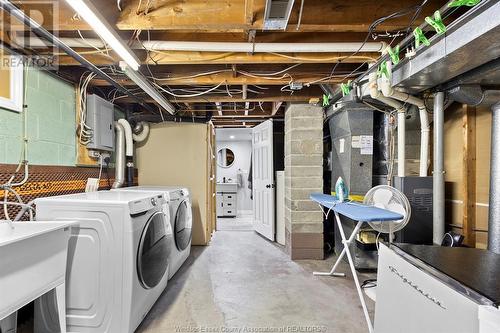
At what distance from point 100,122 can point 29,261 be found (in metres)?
1.84

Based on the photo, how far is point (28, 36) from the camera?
1.83 metres

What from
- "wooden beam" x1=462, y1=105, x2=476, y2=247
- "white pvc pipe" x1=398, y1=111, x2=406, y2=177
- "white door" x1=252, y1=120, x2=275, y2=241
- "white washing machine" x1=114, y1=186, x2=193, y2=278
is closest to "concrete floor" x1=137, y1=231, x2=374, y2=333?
"white washing machine" x1=114, y1=186, x2=193, y2=278

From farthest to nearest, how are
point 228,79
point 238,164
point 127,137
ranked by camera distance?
point 238,164, point 127,137, point 228,79

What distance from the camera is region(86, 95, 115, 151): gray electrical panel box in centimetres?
268

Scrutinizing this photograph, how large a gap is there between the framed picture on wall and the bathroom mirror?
580 centimetres

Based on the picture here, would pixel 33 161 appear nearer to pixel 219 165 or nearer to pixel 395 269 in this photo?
pixel 395 269

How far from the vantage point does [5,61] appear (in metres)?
1.80

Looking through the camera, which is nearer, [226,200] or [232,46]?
[232,46]

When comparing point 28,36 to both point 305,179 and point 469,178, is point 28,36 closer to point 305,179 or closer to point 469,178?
point 305,179

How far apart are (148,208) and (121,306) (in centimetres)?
68

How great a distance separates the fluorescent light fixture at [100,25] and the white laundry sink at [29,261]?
3.77 ft

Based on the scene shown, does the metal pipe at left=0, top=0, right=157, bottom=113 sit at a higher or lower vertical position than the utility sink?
higher

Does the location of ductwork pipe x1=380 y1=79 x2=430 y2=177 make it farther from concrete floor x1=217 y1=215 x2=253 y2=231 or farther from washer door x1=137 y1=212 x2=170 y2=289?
concrete floor x1=217 y1=215 x2=253 y2=231

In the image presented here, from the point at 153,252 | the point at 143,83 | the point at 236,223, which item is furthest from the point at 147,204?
the point at 236,223
